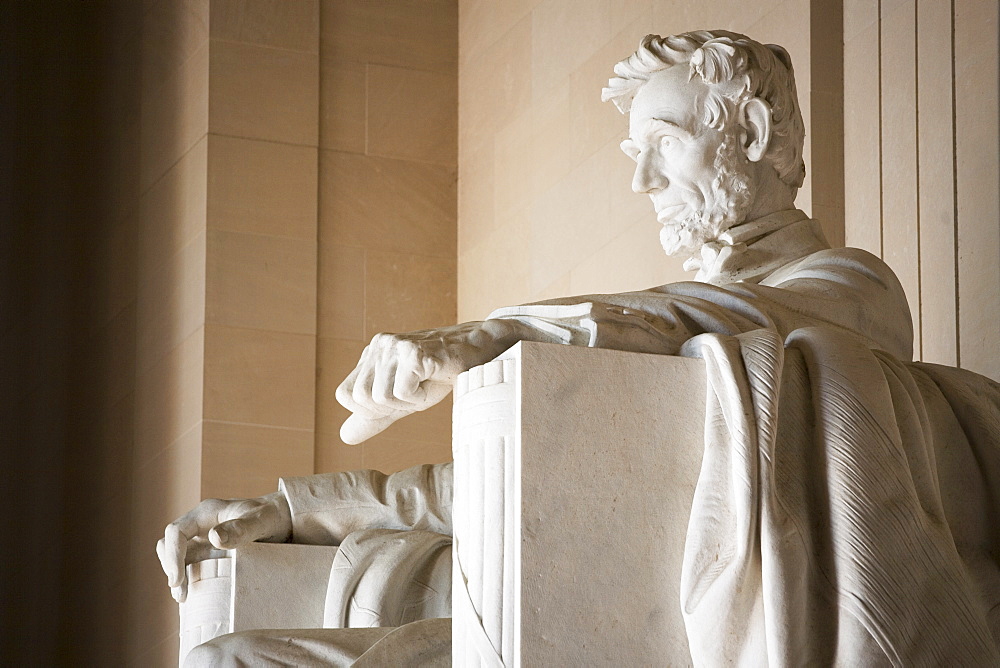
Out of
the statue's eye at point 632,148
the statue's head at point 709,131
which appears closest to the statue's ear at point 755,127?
the statue's head at point 709,131

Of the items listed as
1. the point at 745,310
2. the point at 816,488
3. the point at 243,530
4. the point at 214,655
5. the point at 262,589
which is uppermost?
the point at 745,310

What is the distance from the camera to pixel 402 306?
7820 millimetres

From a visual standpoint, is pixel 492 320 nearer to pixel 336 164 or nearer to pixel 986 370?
pixel 986 370

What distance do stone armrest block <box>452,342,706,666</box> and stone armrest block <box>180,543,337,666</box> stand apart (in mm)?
1170

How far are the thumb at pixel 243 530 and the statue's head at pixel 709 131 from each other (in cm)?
118

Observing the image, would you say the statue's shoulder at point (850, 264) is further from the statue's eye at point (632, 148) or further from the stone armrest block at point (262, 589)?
the stone armrest block at point (262, 589)

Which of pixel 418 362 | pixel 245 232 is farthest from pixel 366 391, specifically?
pixel 245 232

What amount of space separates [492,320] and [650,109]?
92 centimetres

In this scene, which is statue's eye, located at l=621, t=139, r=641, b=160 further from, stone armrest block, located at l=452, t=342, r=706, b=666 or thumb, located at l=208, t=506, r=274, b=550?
thumb, located at l=208, t=506, r=274, b=550

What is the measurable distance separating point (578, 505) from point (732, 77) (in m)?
1.30

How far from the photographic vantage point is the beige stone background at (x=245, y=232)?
7.15m

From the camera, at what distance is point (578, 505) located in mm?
2943

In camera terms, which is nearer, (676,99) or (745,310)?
(745,310)

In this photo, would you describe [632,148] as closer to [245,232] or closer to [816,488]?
[816,488]
